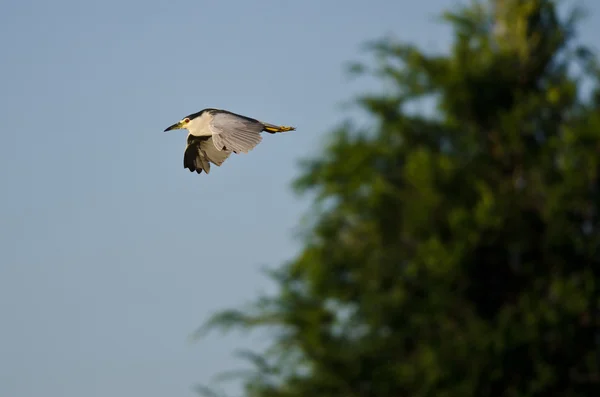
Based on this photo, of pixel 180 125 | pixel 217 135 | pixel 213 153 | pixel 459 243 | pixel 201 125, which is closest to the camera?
pixel 459 243

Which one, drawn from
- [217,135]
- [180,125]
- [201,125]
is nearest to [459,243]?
[217,135]

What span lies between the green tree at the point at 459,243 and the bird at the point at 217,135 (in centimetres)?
792

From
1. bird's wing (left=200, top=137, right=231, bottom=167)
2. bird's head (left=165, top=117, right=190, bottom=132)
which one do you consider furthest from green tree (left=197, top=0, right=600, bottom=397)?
bird's head (left=165, top=117, right=190, bottom=132)

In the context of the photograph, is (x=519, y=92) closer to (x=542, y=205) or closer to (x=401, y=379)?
(x=542, y=205)

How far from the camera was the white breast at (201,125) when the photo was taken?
18291mm

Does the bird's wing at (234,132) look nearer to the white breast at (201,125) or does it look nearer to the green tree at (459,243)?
the white breast at (201,125)

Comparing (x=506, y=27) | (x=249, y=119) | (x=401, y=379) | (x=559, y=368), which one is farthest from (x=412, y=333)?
(x=249, y=119)

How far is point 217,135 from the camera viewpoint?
17.5 meters

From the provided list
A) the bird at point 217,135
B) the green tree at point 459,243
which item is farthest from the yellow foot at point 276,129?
the green tree at point 459,243

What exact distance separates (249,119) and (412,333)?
1025cm

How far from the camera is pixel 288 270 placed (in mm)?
9391

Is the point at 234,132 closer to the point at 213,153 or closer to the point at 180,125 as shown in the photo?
the point at 213,153

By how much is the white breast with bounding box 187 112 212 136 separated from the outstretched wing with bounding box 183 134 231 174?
202 mm

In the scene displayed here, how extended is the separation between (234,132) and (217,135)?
→ 0.91ft
